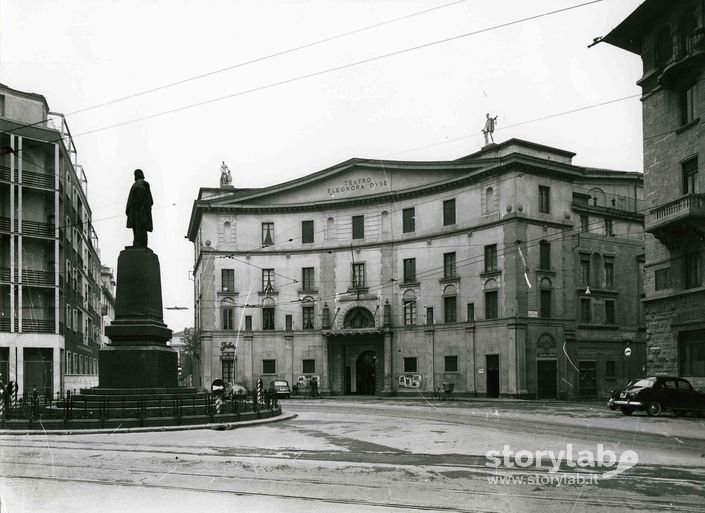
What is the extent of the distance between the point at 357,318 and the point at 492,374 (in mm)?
12353

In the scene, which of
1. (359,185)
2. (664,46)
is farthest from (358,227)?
(664,46)

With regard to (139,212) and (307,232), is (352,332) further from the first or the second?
(139,212)

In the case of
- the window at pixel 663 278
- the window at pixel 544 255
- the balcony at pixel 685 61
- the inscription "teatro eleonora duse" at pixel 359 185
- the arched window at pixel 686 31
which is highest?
the arched window at pixel 686 31

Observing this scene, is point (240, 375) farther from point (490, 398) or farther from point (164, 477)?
point (164, 477)

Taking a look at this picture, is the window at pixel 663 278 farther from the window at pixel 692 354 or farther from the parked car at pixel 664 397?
the parked car at pixel 664 397

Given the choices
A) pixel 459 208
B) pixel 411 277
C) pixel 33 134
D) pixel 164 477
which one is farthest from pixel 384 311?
pixel 164 477

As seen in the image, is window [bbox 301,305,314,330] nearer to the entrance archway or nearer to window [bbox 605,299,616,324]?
the entrance archway

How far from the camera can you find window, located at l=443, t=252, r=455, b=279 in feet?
160

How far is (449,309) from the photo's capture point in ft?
161

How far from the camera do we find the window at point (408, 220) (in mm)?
51531

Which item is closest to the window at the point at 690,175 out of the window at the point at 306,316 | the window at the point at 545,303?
the window at the point at 545,303

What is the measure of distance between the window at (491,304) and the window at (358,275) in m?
10.6

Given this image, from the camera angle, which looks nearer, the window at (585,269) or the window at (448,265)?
the window at (585,269)

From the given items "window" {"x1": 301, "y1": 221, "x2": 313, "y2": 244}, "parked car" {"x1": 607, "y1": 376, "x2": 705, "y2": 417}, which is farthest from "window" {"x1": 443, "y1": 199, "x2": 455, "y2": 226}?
"parked car" {"x1": 607, "y1": 376, "x2": 705, "y2": 417}
